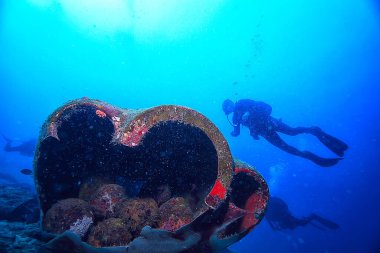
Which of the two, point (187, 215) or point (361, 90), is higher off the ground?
point (361, 90)

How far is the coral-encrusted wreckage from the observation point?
2.82 meters

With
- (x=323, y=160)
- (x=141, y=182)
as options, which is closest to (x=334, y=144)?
(x=323, y=160)

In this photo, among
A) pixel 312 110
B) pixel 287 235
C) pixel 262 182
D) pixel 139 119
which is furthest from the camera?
pixel 312 110

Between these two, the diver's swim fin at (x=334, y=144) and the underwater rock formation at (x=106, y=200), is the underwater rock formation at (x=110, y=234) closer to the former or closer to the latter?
the underwater rock formation at (x=106, y=200)

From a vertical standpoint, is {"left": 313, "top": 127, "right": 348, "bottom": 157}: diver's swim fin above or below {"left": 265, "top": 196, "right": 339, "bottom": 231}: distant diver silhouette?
above

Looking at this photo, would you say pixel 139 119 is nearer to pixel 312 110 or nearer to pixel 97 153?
pixel 97 153

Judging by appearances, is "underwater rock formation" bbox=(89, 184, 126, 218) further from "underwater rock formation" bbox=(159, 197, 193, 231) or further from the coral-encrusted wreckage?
"underwater rock formation" bbox=(159, 197, 193, 231)

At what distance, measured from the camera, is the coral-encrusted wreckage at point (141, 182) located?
9.27ft

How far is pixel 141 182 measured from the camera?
13.8 ft

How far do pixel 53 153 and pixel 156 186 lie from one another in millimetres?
1487

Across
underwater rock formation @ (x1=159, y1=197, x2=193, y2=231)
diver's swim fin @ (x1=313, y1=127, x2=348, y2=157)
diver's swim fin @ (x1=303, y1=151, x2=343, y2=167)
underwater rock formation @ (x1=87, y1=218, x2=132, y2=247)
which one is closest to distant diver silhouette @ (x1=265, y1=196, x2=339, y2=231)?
diver's swim fin @ (x1=303, y1=151, x2=343, y2=167)

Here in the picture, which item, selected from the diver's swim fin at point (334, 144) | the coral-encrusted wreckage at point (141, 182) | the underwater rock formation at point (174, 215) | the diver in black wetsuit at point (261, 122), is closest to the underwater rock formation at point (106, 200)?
the coral-encrusted wreckage at point (141, 182)

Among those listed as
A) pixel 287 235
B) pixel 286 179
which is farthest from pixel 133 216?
pixel 286 179

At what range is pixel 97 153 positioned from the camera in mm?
3957
